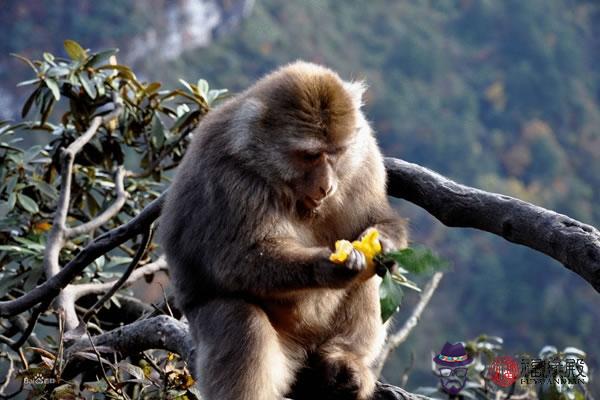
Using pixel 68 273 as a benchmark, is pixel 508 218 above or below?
above

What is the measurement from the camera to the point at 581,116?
106 feet

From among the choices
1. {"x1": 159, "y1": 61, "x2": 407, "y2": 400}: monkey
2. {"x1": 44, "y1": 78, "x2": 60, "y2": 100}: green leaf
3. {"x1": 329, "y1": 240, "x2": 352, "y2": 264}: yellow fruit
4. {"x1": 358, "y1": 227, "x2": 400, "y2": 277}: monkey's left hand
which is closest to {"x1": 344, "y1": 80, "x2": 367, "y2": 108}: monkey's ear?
{"x1": 159, "y1": 61, "x2": 407, "y2": 400}: monkey

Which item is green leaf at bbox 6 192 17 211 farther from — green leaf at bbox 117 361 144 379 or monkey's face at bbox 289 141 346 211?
monkey's face at bbox 289 141 346 211

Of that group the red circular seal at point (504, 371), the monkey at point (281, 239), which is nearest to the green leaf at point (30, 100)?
the monkey at point (281, 239)

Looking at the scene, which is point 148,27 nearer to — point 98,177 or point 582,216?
point 582,216

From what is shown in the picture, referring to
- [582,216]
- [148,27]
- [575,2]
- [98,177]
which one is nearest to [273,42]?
[148,27]

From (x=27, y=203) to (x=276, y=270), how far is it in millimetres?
2124

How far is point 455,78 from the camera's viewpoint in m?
34.7

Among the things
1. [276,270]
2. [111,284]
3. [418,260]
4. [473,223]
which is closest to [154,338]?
[276,270]

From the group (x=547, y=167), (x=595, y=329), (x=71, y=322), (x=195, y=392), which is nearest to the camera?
(x=195, y=392)

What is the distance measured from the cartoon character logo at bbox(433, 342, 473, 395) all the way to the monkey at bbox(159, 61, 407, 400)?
592mm

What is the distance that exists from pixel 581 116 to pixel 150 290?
25602mm

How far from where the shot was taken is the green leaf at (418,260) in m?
A: 3.10

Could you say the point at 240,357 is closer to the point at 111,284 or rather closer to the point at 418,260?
the point at 418,260
